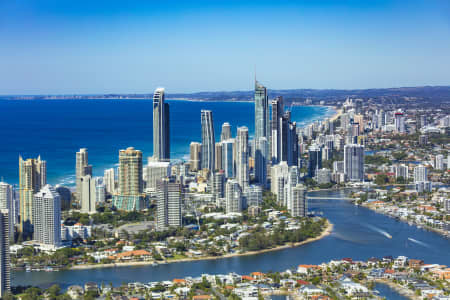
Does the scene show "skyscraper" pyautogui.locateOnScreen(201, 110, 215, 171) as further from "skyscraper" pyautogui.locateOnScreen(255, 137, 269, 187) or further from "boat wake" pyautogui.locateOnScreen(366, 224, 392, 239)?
"boat wake" pyautogui.locateOnScreen(366, 224, 392, 239)

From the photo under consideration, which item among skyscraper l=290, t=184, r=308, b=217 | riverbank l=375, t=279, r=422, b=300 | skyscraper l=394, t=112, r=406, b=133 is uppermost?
skyscraper l=394, t=112, r=406, b=133

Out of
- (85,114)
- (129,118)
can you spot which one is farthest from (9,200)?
(85,114)

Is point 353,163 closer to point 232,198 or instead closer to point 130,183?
point 232,198

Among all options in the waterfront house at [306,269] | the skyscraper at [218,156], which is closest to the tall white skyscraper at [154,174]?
the skyscraper at [218,156]

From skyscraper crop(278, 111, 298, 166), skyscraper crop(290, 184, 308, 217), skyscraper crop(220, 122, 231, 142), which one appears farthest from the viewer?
skyscraper crop(220, 122, 231, 142)

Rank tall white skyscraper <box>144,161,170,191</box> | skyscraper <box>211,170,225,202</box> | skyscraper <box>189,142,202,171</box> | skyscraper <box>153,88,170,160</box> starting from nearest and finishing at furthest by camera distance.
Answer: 1. skyscraper <box>211,170,225,202</box>
2. tall white skyscraper <box>144,161,170,191</box>
3. skyscraper <box>153,88,170,160</box>
4. skyscraper <box>189,142,202,171</box>

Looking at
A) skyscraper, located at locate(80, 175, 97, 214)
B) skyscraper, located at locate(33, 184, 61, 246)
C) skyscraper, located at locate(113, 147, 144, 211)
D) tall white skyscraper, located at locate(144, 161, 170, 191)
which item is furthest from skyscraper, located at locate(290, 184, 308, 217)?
skyscraper, located at locate(33, 184, 61, 246)
